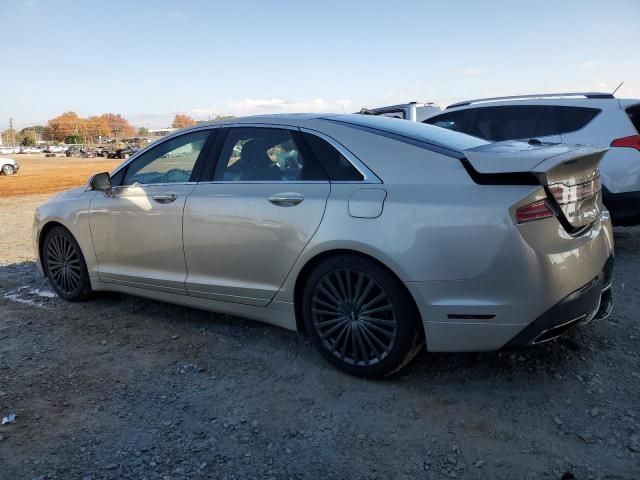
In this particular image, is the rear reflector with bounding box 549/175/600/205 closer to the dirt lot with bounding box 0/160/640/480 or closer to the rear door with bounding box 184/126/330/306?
the dirt lot with bounding box 0/160/640/480

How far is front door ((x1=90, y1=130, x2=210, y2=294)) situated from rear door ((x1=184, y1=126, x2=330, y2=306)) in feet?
0.51

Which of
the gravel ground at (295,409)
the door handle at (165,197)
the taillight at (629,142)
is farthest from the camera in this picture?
the taillight at (629,142)

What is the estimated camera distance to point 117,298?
505cm

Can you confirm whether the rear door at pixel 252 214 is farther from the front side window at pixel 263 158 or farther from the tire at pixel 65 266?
the tire at pixel 65 266

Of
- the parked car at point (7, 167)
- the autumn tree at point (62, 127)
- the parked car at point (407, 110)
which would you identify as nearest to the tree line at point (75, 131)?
the autumn tree at point (62, 127)

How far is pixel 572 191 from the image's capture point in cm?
289

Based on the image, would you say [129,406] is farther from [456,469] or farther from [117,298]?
[117,298]

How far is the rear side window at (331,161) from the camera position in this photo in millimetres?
3205

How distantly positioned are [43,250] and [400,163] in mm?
3749

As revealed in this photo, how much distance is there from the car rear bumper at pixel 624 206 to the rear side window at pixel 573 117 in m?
0.78

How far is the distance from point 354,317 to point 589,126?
13.7 ft

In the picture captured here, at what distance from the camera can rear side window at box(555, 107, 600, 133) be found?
231 inches

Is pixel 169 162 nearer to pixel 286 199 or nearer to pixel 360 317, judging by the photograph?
pixel 286 199

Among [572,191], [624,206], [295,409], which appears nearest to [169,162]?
[295,409]
